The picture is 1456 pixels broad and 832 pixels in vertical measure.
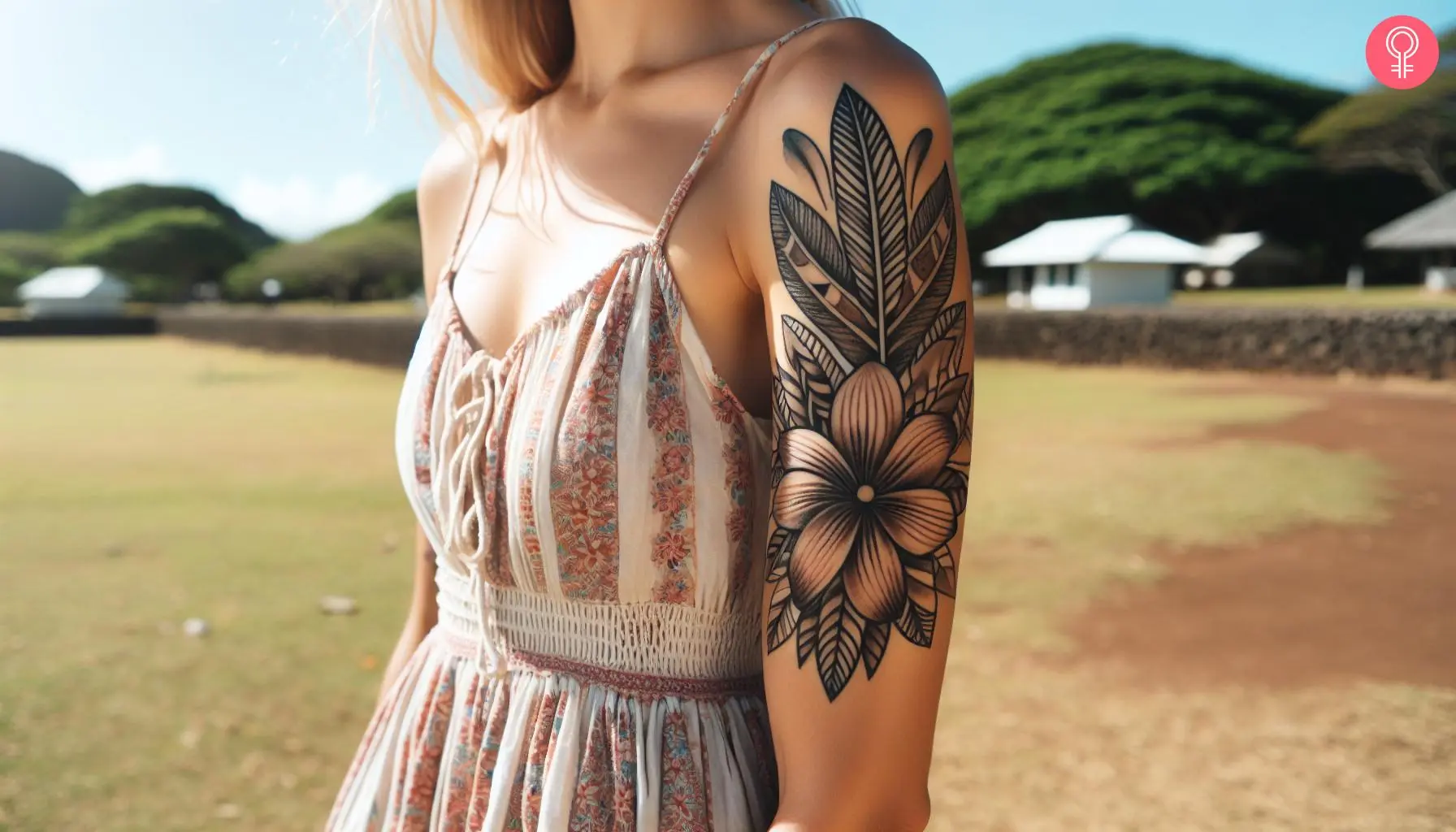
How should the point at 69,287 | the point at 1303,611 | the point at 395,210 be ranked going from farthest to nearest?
the point at 395,210
the point at 69,287
the point at 1303,611

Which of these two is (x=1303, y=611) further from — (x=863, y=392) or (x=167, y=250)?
(x=167, y=250)

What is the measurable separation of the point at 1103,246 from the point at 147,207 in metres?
49.9

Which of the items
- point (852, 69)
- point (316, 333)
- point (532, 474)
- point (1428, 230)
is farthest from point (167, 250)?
point (852, 69)

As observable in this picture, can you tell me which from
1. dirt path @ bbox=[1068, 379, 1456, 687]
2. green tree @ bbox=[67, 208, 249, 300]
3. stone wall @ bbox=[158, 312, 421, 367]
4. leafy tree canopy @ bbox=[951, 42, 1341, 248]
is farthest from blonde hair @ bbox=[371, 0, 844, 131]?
green tree @ bbox=[67, 208, 249, 300]

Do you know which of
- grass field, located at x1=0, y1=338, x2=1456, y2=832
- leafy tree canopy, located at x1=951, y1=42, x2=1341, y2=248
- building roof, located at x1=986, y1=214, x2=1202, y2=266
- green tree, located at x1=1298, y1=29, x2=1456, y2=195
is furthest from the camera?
leafy tree canopy, located at x1=951, y1=42, x2=1341, y2=248

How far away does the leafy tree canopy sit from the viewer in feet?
129

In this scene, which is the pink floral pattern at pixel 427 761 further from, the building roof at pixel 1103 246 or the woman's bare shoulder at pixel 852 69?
the building roof at pixel 1103 246

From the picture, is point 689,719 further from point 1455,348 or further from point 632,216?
point 1455,348

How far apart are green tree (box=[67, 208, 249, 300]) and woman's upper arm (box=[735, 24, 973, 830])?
49.5 meters

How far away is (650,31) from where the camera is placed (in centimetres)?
100

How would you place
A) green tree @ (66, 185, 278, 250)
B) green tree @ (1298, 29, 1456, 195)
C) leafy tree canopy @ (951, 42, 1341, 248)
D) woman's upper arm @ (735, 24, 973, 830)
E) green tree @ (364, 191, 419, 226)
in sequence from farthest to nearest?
1. green tree @ (364, 191, 419, 226)
2. green tree @ (66, 185, 278, 250)
3. leafy tree canopy @ (951, 42, 1341, 248)
4. green tree @ (1298, 29, 1456, 195)
5. woman's upper arm @ (735, 24, 973, 830)

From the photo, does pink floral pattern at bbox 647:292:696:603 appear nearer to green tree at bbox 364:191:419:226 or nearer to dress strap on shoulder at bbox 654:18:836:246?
dress strap on shoulder at bbox 654:18:836:246

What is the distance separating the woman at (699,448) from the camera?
801 millimetres

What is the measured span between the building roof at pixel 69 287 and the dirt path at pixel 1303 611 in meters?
33.8
